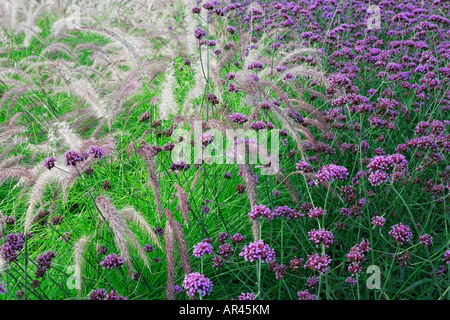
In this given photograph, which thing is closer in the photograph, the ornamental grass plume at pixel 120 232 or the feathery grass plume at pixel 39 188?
the ornamental grass plume at pixel 120 232

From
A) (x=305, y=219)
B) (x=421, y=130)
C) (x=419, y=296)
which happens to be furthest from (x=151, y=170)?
(x=421, y=130)

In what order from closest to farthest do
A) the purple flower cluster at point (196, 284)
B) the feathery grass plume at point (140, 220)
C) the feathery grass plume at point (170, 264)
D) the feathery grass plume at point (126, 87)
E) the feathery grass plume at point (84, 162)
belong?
the purple flower cluster at point (196, 284) < the feathery grass plume at point (170, 264) < the feathery grass plume at point (140, 220) < the feathery grass plume at point (84, 162) < the feathery grass plume at point (126, 87)

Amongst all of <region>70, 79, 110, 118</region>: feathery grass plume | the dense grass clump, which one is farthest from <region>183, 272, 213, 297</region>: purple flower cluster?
<region>70, 79, 110, 118</region>: feathery grass plume

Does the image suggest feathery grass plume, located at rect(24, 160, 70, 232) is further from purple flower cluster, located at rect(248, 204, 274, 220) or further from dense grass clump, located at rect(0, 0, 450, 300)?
purple flower cluster, located at rect(248, 204, 274, 220)

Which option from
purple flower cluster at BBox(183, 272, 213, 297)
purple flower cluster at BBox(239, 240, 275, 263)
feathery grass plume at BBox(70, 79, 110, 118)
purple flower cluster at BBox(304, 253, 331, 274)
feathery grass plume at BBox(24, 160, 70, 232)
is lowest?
purple flower cluster at BBox(183, 272, 213, 297)

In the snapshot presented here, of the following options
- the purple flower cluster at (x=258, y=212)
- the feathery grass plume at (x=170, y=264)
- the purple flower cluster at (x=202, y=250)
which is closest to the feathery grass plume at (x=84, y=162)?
the feathery grass plume at (x=170, y=264)

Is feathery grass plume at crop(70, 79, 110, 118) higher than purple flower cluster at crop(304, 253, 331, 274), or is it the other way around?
feathery grass plume at crop(70, 79, 110, 118)

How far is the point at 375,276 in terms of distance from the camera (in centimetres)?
159

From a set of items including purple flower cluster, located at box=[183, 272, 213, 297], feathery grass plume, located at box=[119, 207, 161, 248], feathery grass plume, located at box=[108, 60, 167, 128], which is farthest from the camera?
feathery grass plume, located at box=[108, 60, 167, 128]

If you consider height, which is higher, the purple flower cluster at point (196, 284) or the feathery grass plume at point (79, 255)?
the feathery grass plume at point (79, 255)

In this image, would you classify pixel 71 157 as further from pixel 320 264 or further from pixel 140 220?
pixel 320 264

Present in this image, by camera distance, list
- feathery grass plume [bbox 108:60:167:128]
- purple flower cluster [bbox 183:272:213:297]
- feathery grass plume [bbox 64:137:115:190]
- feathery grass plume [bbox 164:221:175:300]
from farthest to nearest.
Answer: feathery grass plume [bbox 108:60:167:128]
feathery grass plume [bbox 64:137:115:190]
feathery grass plume [bbox 164:221:175:300]
purple flower cluster [bbox 183:272:213:297]

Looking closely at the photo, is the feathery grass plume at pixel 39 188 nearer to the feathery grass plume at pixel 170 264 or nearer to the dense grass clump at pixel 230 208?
the dense grass clump at pixel 230 208

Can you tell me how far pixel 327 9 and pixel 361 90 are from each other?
7.86ft
